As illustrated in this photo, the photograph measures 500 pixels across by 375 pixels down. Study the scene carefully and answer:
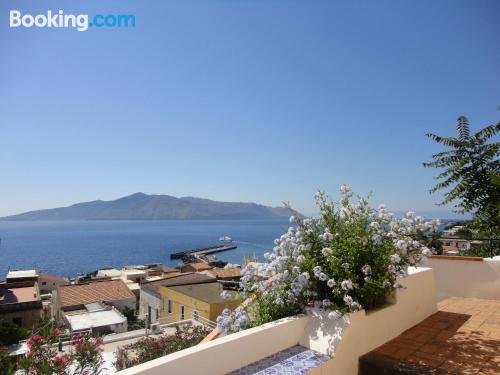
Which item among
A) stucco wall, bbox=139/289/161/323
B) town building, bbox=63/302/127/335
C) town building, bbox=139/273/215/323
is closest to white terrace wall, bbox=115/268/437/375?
town building, bbox=63/302/127/335

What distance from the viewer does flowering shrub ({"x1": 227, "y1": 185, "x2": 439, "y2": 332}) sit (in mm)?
2938

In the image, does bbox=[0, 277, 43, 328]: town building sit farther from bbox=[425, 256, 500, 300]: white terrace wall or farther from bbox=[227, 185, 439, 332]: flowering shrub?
bbox=[227, 185, 439, 332]: flowering shrub

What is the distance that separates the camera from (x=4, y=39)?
12055mm

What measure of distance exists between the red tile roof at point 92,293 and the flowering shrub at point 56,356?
Result: 115 feet

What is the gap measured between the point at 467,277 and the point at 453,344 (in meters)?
3.08

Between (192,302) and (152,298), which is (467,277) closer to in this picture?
(192,302)

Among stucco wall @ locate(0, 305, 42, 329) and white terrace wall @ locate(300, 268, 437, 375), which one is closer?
white terrace wall @ locate(300, 268, 437, 375)

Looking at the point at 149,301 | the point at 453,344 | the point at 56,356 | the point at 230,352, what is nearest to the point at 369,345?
the point at 453,344

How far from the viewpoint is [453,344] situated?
137 inches

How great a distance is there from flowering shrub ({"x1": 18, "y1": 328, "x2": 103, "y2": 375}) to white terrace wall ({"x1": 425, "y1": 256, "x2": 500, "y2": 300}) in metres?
5.92

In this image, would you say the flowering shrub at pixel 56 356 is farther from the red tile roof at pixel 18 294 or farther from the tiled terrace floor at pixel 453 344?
the red tile roof at pixel 18 294

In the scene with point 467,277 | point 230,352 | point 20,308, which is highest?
point 230,352

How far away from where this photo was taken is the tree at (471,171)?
659 centimetres

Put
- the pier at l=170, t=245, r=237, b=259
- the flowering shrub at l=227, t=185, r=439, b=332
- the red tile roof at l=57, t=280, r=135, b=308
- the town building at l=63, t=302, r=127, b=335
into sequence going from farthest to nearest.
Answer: the pier at l=170, t=245, r=237, b=259 → the red tile roof at l=57, t=280, r=135, b=308 → the town building at l=63, t=302, r=127, b=335 → the flowering shrub at l=227, t=185, r=439, b=332
